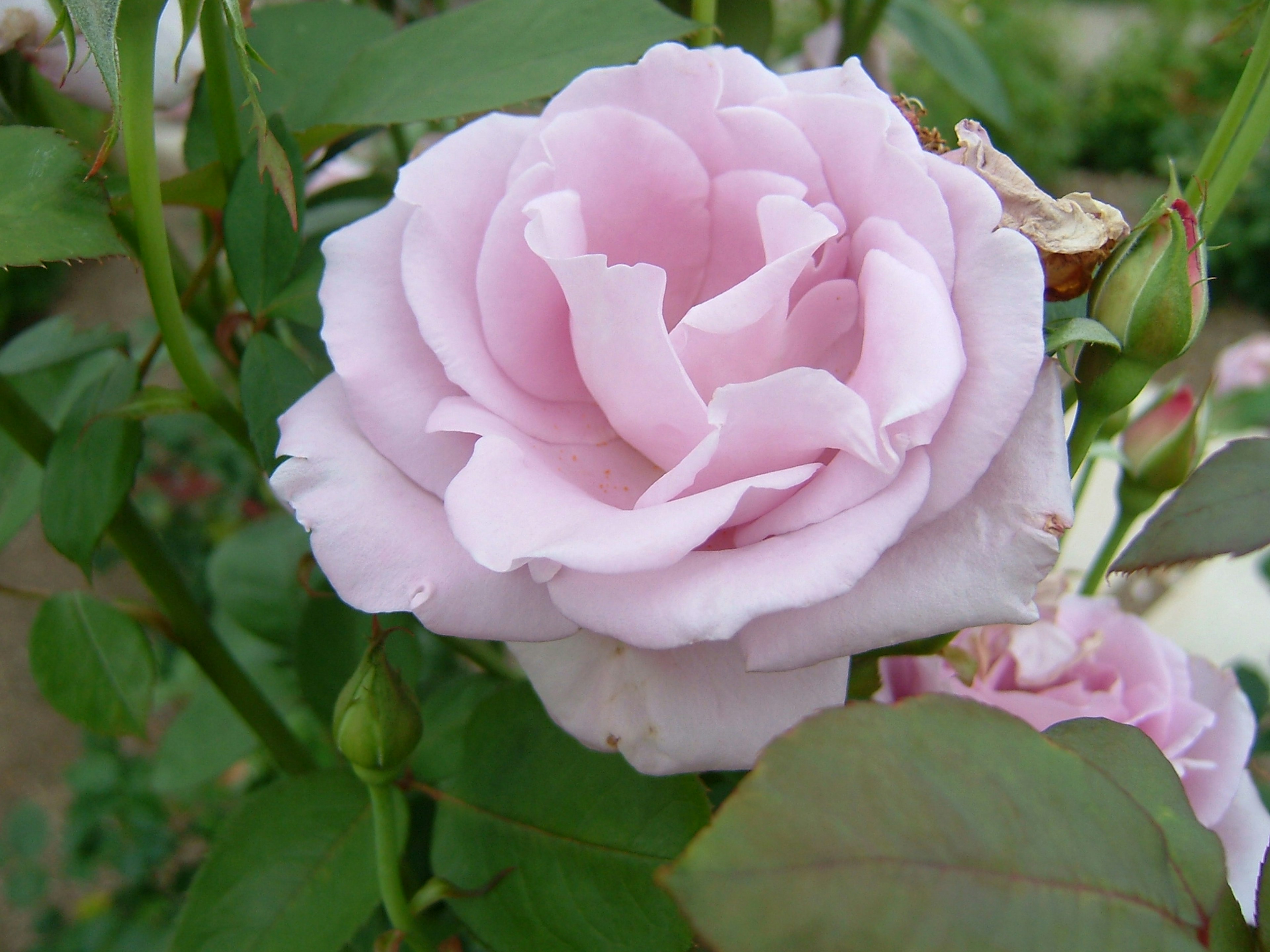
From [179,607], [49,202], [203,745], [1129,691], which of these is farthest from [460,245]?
[203,745]

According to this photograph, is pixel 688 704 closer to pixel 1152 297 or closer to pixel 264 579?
pixel 1152 297

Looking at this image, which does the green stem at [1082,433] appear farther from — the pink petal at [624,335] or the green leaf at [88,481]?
the green leaf at [88,481]

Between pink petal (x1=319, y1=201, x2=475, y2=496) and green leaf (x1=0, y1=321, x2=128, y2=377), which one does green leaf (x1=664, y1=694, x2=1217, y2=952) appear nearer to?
pink petal (x1=319, y1=201, x2=475, y2=496)

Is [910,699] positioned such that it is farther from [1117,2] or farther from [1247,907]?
[1117,2]

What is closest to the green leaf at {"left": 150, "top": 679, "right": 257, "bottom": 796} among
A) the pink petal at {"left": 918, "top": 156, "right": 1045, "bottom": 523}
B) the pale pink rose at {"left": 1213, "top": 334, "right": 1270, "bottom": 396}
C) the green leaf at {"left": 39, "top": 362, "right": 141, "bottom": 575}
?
the green leaf at {"left": 39, "top": 362, "right": 141, "bottom": 575}

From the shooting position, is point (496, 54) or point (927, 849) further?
point (496, 54)

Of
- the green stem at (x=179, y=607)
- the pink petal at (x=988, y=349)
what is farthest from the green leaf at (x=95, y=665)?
the pink petal at (x=988, y=349)
